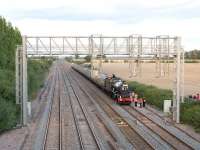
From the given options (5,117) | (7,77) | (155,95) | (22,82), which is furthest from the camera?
(155,95)

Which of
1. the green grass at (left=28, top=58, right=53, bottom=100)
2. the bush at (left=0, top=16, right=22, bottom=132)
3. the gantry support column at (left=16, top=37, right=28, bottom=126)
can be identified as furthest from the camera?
the green grass at (left=28, top=58, right=53, bottom=100)

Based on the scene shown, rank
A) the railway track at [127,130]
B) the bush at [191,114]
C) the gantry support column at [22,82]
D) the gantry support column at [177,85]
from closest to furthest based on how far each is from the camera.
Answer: the railway track at [127,130]
the bush at [191,114]
the gantry support column at [22,82]
the gantry support column at [177,85]

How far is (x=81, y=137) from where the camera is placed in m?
26.5

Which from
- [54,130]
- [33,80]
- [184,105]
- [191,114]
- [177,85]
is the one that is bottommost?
[54,130]

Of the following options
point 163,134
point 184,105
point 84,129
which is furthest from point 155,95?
point 163,134

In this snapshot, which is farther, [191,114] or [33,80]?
[33,80]

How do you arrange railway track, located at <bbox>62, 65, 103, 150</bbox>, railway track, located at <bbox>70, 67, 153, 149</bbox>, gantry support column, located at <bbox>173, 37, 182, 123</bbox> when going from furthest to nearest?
gantry support column, located at <bbox>173, 37, 182, 123</bbox>
railway track, located at <bbox>62, 65, 103, 150</bbox>
railway track, located at <bbox>70, 67, 153, 149</bbox>

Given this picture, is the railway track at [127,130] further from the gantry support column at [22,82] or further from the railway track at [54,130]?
the gantry support column at [22,82]

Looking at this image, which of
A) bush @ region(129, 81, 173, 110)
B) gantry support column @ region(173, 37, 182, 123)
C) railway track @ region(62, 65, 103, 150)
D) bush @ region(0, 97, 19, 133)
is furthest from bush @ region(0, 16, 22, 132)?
bush @ region(129, 81, 173, 110)

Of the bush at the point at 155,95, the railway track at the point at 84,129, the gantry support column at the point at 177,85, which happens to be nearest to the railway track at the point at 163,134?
the gantry support column at the point at 177,85

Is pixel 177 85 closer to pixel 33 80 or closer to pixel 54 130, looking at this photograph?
pixel 54 130

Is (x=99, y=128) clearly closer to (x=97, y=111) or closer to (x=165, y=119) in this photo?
(x=165, y=119)

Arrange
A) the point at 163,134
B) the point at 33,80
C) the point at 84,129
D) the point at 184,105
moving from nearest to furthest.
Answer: the point at 163,134 → the point at 84,129 → the point at 184,105 → the point at 33,80

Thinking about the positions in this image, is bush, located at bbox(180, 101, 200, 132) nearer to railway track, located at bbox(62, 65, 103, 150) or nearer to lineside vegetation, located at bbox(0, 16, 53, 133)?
railway track, located at bbox(62, 65, 103, 150)
